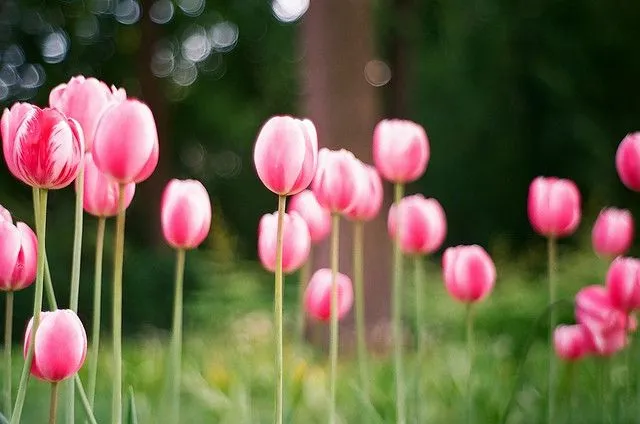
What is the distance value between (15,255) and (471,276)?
2.82 feet

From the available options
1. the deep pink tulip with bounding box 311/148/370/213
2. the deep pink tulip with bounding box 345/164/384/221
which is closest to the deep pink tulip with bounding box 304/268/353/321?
the deep pink tulip with bounding box 345/164/384/221

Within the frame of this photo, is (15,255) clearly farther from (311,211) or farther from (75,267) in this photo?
(311,211)

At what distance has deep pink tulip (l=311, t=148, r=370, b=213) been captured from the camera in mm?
1203

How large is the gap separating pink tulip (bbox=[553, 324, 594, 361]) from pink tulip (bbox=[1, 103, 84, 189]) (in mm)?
1120

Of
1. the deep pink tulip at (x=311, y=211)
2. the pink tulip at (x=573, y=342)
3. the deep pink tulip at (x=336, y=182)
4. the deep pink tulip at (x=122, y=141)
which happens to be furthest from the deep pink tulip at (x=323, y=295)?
the deep pink tulip at (x=122, y=141)

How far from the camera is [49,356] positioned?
0.85 m

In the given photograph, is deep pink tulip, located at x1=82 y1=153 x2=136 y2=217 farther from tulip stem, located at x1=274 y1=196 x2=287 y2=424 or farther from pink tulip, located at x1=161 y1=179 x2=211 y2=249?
tulip stem, located at x1=274 y1=196 x2=287 y2=424

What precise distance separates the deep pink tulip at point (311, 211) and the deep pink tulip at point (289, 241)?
224 mm

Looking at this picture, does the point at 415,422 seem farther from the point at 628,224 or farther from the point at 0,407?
the point at 0,407

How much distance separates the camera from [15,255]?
0.98m

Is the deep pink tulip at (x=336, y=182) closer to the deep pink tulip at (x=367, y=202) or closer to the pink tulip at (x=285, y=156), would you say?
the deep pink tulip at (x=367, y=202)

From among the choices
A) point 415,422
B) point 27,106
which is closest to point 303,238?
point 415,422

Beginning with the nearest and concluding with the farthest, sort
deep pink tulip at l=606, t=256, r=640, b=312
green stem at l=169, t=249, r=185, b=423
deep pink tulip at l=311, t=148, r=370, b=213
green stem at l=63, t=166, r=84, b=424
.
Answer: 1. green stem at l=63, t=166, r=84, b=424
2. green stem at l=169, t=249, r=185, b=423
3. deep pink tulip at l=311, t=148, r=370, b=213
4. deep pink tulip at l=606, t=256, r=640, b=312

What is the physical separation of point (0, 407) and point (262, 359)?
58.7 inches
